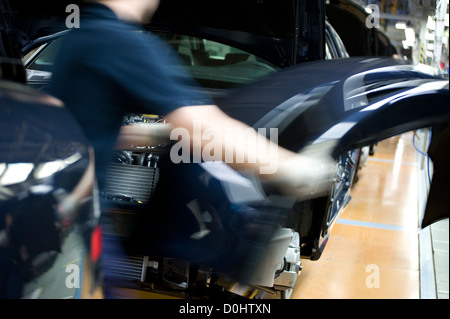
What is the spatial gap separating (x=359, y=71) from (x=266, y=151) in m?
0.50

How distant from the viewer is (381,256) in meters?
2.82

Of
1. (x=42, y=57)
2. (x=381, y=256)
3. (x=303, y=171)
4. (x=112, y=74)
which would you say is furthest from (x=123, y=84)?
(x=381, y=256)

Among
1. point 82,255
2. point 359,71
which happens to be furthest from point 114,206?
point 359,71

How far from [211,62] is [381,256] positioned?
139 cm

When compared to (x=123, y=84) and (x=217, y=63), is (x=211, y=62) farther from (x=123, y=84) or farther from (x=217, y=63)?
(x=123, y=84)

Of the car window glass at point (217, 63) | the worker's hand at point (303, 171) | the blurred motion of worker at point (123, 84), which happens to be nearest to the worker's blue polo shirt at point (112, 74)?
the blurred motion of worker at point (123, 84)

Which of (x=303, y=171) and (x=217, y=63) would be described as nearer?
(x=303, y=171)

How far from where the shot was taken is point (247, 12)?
2.09 m

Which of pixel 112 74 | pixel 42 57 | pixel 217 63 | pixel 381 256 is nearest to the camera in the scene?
pixel 112 74

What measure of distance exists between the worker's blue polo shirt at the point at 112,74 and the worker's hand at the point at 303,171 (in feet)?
0.70

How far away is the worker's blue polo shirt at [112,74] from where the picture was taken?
A: 0.89 metres

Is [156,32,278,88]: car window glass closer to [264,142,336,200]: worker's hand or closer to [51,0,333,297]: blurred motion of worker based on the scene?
[264,142,336,200]: worker's hand

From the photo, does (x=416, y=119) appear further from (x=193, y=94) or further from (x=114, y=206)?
(x=114, y=206)

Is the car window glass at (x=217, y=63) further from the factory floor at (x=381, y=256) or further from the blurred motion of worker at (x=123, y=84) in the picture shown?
the blurred motion of worker at (x=123, y=84)
